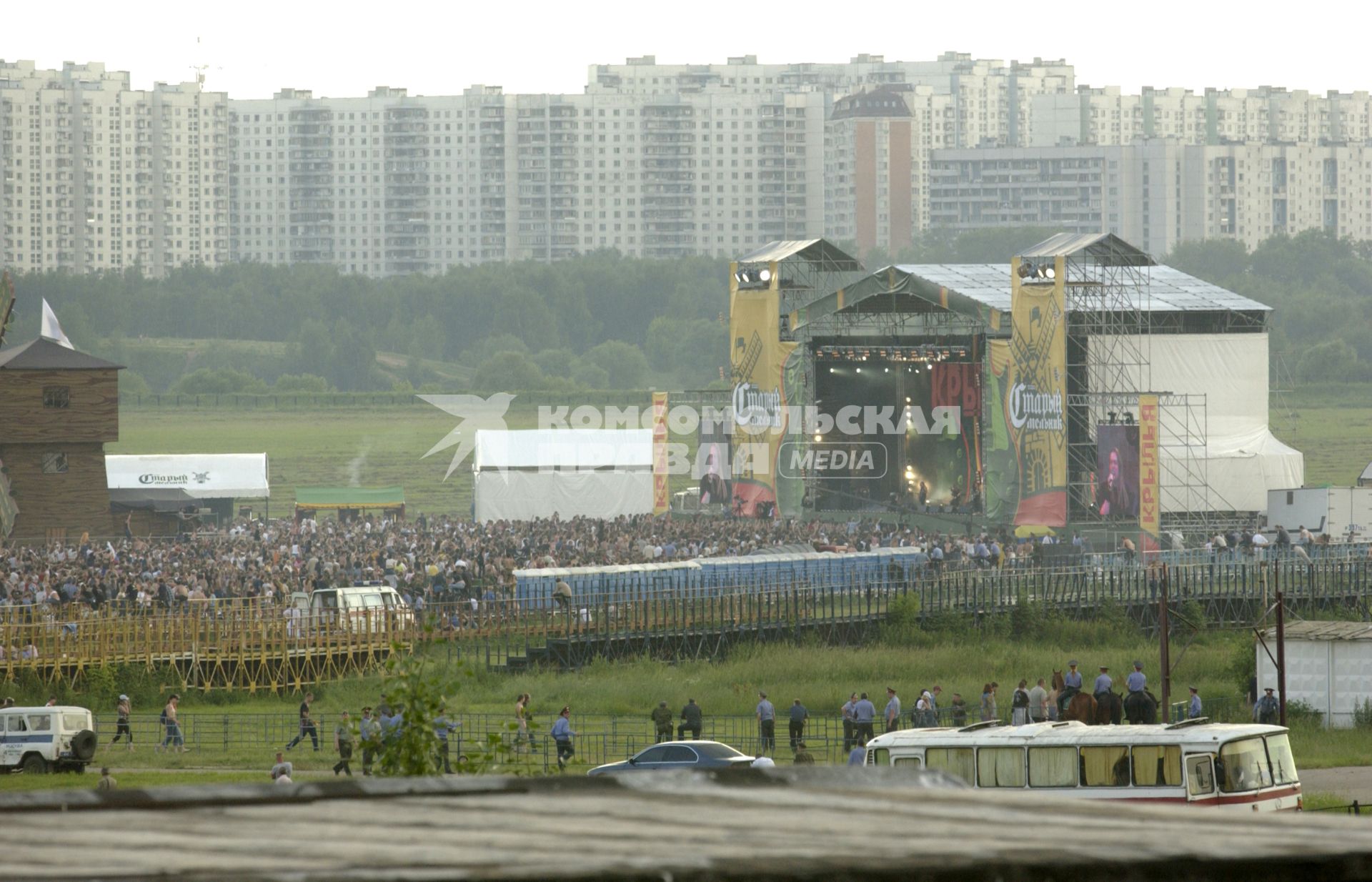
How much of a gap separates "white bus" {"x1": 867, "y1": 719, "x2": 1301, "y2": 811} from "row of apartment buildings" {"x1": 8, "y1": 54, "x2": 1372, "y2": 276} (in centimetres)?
13227

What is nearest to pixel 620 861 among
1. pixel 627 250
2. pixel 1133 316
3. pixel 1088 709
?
pixel 1088 709

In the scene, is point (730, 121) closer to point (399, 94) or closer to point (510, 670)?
point (399, 94)

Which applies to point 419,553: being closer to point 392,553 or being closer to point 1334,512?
point 392,553

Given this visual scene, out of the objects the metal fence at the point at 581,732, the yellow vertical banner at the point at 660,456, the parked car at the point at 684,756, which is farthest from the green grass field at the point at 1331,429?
the parked car at the point at 684,756

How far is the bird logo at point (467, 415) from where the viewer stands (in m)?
83.8

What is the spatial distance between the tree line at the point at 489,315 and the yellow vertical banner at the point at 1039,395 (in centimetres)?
5326

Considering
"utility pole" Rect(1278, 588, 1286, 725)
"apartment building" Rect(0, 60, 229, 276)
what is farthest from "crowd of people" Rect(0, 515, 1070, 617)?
"apartment building" Rect(0, 60, 229, 276)

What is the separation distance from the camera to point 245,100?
17138cm

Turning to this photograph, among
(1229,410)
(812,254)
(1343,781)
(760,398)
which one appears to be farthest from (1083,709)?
(812,254)

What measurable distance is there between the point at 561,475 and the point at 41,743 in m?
31.9

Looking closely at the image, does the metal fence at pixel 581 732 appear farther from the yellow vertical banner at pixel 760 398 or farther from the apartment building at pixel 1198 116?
the apartment building at pixel 1198 116

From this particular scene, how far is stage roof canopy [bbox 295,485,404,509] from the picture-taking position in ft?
190

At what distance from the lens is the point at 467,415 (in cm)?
9362

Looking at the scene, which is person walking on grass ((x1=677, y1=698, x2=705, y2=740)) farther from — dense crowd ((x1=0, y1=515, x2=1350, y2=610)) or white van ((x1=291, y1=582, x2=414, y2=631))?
dense crowd ((x1=0, y1=515, x2=1350, y2=610))
